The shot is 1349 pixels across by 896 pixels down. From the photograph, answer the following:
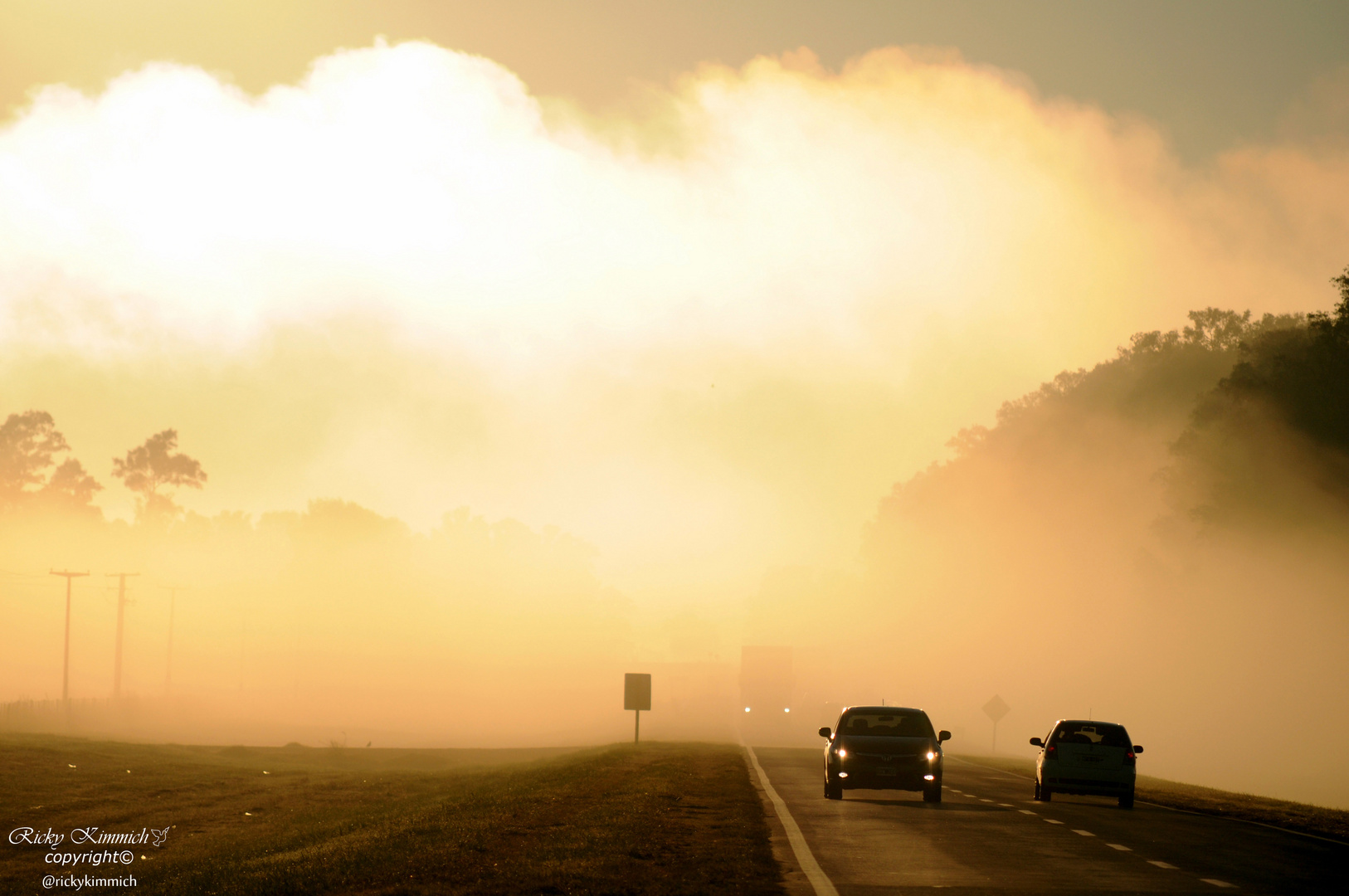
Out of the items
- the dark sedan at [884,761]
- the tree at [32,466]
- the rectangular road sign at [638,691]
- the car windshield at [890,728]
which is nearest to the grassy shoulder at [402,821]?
the dark sedan at [884,761]

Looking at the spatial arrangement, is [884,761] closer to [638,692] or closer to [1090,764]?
[1090,764]

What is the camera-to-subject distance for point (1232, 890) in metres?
13.6

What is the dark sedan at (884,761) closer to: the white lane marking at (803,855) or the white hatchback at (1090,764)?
the white lane marking at (803,855)

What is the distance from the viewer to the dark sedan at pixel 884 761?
2522 centimetres

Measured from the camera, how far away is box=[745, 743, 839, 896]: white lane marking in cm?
1304

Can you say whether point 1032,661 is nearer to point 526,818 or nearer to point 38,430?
point 526,818

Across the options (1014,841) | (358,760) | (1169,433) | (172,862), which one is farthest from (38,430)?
(1014,841)

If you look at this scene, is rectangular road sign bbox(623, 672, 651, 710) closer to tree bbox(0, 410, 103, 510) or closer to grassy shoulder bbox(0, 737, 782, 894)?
grassy shoulder bbox(0, 737, 782, 894)

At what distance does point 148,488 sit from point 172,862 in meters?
139

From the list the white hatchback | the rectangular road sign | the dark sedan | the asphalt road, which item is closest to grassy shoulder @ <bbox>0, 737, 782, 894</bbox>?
the asphalt road

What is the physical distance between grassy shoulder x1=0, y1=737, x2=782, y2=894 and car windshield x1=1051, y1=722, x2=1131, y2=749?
6524 millimetres

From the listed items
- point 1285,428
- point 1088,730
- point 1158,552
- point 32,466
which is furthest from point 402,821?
point 32,466

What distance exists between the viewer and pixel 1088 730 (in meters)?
27.9

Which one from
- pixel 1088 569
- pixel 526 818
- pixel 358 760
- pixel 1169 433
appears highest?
pixel 1169 433
